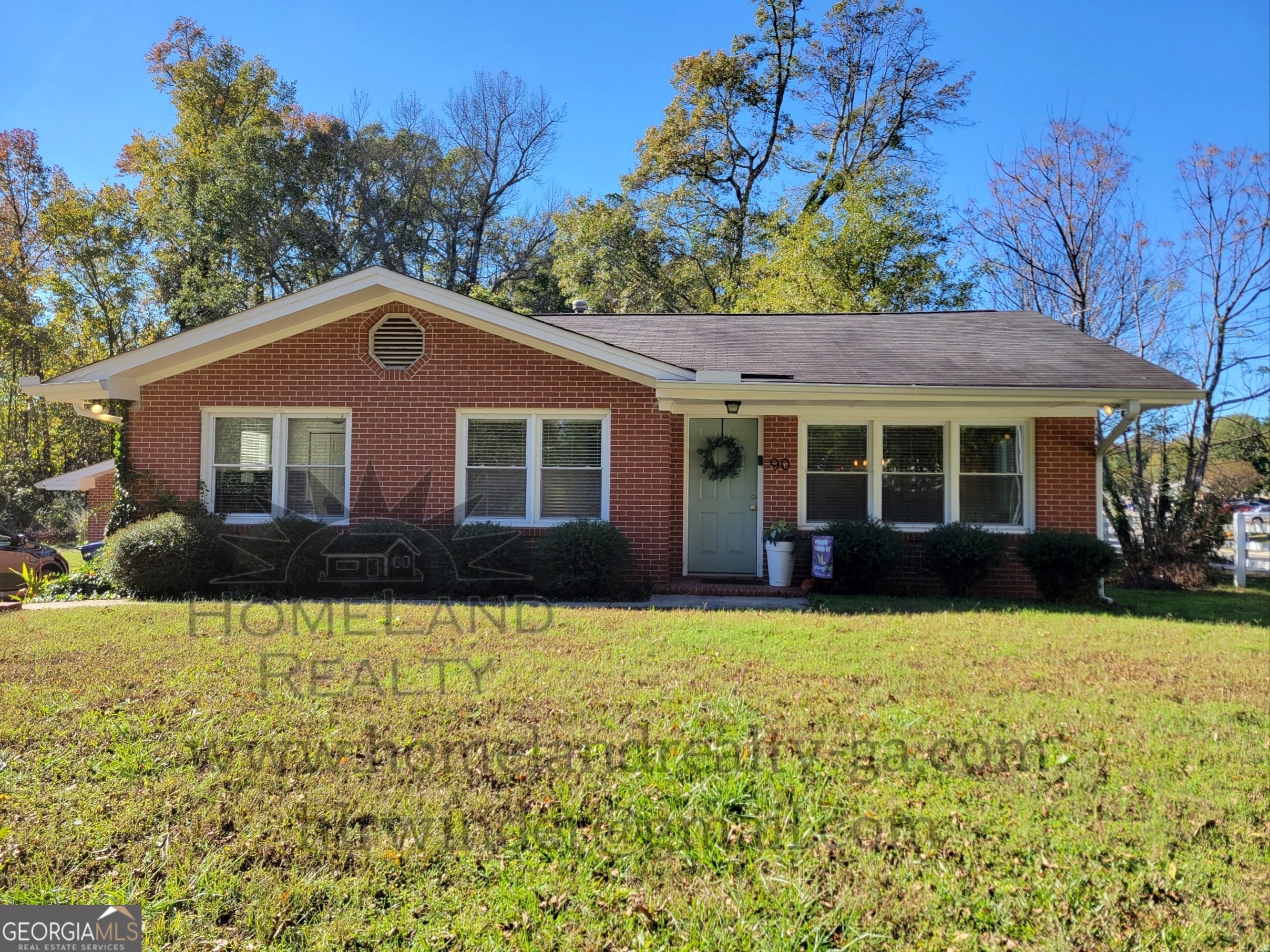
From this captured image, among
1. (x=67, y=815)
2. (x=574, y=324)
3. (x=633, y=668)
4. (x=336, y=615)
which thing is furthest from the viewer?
(x=574, y=324)

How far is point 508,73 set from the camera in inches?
1168

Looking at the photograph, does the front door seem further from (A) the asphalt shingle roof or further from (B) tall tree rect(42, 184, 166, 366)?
(B) tall tree rect(42, 184, 166, 366)

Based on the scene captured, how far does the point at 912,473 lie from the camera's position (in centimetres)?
1092

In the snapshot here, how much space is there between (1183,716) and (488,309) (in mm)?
8096

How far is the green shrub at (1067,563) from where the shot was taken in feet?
31.8

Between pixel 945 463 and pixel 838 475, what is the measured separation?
1.49m

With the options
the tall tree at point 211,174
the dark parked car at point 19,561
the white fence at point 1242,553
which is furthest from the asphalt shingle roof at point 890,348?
the tall tree at point 211,174

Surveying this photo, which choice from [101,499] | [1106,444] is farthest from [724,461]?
[101,499]

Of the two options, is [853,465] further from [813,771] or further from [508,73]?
[508,73]

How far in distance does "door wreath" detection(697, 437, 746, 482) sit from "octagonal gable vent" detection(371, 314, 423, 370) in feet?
14.0

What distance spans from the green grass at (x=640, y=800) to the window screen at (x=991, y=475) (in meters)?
4.47

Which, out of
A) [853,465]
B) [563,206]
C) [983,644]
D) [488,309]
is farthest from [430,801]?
[563,206]

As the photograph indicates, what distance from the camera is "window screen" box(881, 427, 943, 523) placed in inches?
428

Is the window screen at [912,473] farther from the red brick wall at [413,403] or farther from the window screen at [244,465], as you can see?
the window screen at [244,465]
